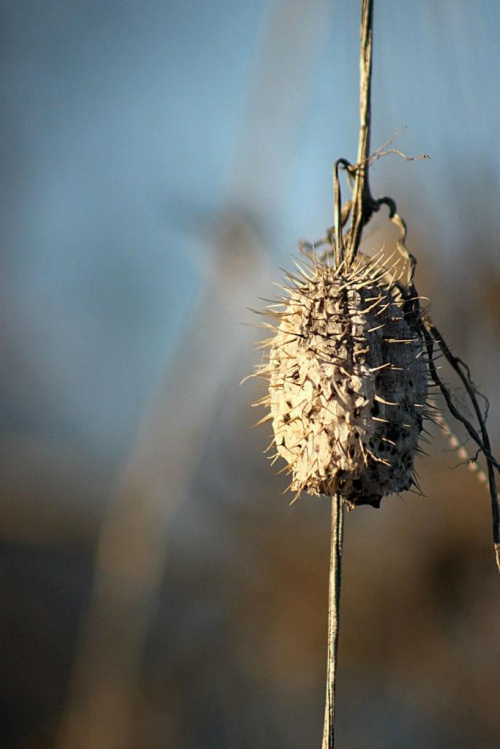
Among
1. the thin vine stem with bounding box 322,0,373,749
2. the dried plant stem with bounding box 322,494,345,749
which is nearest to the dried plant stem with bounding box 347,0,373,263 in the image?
the thin vine stem with bounding box 322,0,373,749

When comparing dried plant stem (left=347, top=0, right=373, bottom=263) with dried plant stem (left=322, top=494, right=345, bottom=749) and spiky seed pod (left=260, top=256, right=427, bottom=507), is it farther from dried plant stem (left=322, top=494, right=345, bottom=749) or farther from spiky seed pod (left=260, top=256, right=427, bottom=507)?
dried plant stem (left=322, top=494, right=345, bottom=749)

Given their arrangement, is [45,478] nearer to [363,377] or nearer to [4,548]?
[4,548]

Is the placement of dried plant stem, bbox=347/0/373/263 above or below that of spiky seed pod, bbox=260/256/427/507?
above

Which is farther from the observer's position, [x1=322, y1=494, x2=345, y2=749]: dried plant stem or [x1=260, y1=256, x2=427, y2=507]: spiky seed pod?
[x1=260, y1=256, x2=427, y2=507]: spiky seed pod

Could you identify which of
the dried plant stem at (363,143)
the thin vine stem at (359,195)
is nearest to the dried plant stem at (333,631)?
the thin vine stem at (359,195)

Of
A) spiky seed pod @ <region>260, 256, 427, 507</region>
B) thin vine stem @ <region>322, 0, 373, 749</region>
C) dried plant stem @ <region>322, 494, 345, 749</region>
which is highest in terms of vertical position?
thin vine stem @ <region>322, 0, 373, 749</region>

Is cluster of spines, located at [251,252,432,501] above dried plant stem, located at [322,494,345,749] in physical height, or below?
above

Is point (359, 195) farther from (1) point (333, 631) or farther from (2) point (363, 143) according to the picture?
(1) point (333, 631)

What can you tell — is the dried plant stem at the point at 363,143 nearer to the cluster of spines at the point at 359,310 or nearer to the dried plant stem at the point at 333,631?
the cluster of spines at the point at 359,310

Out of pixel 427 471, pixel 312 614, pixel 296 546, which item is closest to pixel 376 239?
pixel 427 471
